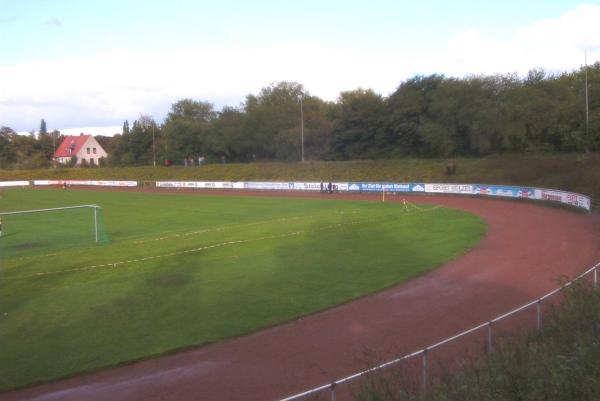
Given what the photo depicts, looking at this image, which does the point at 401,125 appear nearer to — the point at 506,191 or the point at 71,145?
the point at 506,191

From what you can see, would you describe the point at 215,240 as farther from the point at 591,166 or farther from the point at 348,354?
the point at 591,166

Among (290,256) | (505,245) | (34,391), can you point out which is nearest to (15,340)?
(34,391)

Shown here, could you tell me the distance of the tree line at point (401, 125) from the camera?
6406cm

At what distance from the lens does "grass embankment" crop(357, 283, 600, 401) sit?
17.5 ft

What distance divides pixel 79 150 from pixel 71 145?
2.97 meters

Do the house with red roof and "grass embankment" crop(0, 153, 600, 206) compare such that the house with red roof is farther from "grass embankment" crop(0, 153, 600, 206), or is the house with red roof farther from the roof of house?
"grass embankment" crop(0, 153, 600, 206)

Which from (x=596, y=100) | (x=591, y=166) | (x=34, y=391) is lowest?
(x=34, y=391)

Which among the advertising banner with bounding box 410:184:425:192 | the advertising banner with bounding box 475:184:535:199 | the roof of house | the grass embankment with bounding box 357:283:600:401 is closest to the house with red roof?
the roof of house

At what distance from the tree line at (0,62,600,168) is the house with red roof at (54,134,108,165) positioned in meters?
17.8

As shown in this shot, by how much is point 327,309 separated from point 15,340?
8231mm

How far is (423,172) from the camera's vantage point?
67125 millimetres

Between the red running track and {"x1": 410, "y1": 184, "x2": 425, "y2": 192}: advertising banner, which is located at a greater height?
{"x1": 410, "y1": 184, "x2": 425, "y2": 192}: advertising banner

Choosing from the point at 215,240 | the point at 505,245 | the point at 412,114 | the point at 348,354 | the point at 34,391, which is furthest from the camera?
the point at 412,114

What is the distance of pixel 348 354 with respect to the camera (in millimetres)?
12820
